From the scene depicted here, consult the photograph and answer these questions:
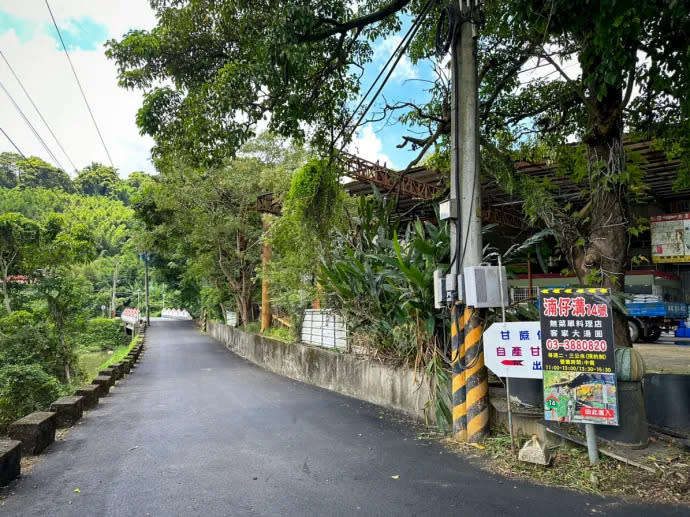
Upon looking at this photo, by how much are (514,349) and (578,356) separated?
69 cm

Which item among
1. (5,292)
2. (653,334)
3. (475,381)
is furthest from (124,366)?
(653,334)

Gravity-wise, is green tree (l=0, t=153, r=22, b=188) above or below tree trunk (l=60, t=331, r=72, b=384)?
above

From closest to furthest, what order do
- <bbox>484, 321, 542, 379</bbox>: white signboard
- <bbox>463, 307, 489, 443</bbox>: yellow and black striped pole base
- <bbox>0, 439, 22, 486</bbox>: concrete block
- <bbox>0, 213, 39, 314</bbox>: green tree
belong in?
<bbox>0, 439, 22, 486</bbox>: concrete block → <bbox>484, 321, 542, 379</bbox>: white signboard → <bbox>463, 307, 489, 443</bbox>: yellow and black striped pole base → <bbox>0, 213, 39, 314</bbox>: green tree

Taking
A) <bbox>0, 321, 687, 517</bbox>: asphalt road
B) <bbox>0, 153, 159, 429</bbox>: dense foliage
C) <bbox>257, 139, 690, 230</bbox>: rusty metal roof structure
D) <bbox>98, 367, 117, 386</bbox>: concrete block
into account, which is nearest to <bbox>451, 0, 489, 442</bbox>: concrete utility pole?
→ <bbox>0, 321, 687, 517</bbox>: asphalt road

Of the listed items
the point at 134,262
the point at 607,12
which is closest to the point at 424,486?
the point at 607,12

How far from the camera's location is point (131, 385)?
12.7m

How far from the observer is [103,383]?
35.0 feet

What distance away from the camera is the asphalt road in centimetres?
392

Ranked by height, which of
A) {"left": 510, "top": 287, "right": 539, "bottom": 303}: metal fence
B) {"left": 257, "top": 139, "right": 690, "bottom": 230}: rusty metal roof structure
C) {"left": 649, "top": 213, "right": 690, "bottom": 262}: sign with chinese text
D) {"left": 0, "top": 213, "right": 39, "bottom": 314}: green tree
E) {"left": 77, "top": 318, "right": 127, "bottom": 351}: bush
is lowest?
{"left": 77, "top": 318, "right": 127, "bottom": 351}: bush

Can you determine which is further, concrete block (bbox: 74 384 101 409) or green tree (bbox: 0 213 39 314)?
green tree (bbox: 0 213 39 314)

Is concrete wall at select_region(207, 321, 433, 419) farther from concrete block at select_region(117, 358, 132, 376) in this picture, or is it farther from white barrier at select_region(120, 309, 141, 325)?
white barrier at select_region(120, 309, 141, 325)

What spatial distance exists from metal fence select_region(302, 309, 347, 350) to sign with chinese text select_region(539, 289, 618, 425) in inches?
210

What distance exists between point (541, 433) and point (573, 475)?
0.83 m

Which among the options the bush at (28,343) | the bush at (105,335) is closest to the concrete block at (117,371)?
the bush at (28,343)
